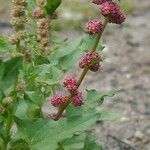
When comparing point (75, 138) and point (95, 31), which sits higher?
point (95, 31)

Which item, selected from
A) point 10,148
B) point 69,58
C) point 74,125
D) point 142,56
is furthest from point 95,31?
point 142,56

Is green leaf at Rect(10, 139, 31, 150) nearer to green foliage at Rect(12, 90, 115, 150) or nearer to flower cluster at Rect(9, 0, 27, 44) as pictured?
green foliage at Rect(12, 90, 115, 150)

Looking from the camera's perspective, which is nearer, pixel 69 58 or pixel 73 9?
pixel 69 58

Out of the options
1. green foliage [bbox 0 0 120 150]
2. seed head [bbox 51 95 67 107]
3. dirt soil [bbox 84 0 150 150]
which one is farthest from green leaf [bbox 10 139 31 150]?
dirt soil [bbox 84 0 150 150]

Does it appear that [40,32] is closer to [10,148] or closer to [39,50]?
[39,50]

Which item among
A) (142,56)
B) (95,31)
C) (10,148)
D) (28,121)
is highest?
(95,31)

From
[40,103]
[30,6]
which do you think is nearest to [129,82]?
[30,6]
